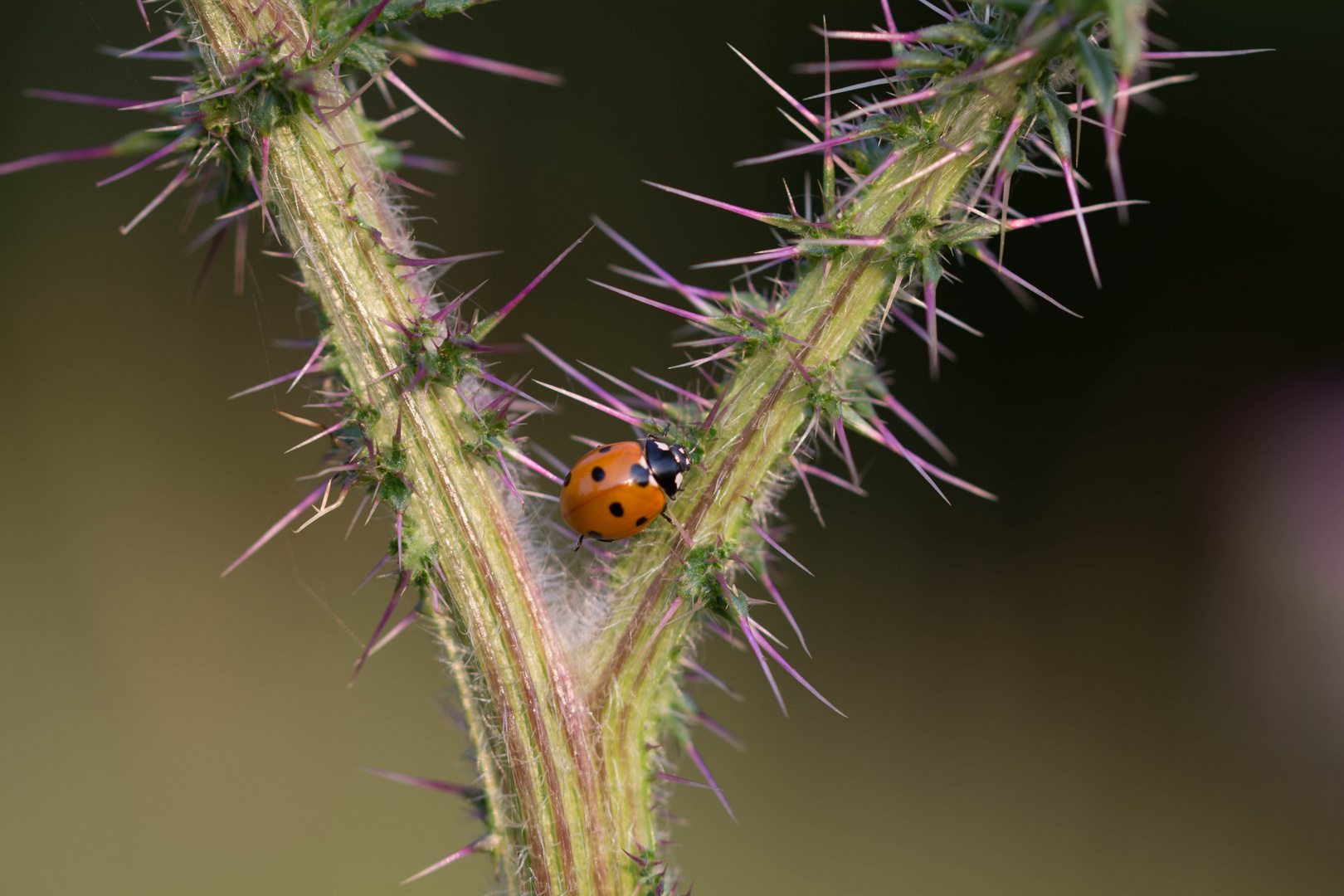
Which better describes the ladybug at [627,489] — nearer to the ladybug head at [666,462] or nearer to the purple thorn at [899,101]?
the ladybug head at [666,462]

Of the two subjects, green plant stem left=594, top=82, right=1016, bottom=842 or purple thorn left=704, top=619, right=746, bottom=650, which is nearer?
green plant stem left=594, top=82, right=1016, bottom=842

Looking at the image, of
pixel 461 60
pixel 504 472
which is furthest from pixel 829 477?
pixel 461 60

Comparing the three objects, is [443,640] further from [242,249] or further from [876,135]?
[876,135]

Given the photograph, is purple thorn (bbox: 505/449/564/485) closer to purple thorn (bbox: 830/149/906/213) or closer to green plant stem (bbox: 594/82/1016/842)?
green plant stem (bbox: 594/82/1016/842)

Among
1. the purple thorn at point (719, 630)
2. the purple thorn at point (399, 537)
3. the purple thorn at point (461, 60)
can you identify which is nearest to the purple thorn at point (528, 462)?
the purple thorn at point (399, 537)

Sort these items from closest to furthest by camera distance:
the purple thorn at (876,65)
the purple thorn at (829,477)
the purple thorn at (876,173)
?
the purple thorn at (876,65) → the purple thorn at (876,173) → the purple thorn at (829,477)

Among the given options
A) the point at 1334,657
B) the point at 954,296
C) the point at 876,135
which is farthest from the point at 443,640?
the point at 1334,657

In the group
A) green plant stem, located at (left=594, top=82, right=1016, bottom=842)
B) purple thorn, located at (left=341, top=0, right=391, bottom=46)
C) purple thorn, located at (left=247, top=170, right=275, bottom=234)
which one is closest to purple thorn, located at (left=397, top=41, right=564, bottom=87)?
purple thorn, located at (left=341, top=0, right=391, bottom=46)
